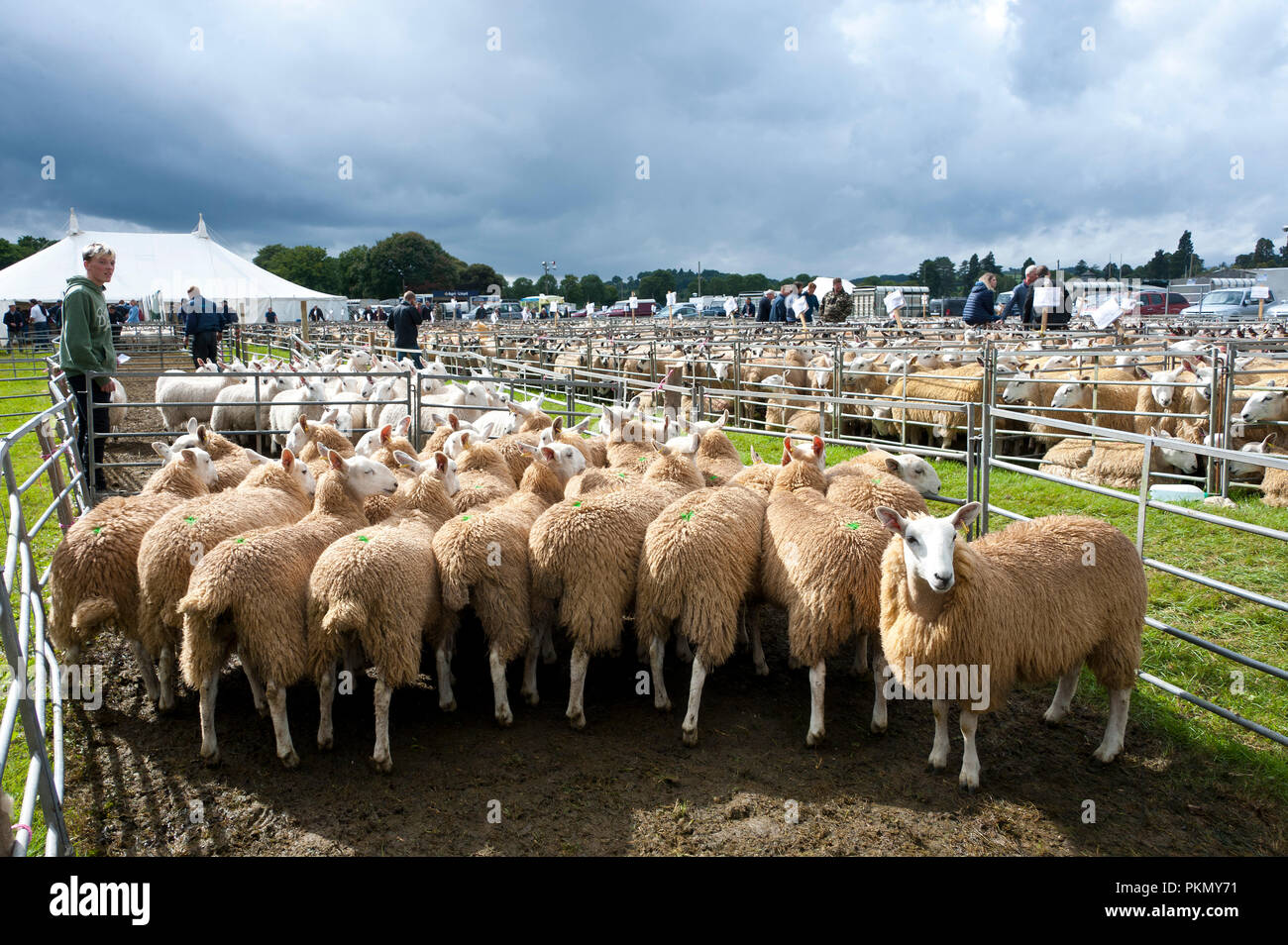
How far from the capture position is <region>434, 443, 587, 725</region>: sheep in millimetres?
4375

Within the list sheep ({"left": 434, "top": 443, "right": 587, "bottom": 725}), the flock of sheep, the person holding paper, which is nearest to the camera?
the flock of sheep

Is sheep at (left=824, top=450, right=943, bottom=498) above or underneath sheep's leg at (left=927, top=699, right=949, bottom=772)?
above

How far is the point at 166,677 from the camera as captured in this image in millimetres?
4410

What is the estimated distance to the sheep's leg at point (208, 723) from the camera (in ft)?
13.0

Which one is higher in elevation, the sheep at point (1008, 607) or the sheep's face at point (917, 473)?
the sheep's face at point (917, 473)

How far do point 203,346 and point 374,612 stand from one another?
56.1ft

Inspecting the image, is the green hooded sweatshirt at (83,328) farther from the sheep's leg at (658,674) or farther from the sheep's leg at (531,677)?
the sheep's leg at (658,674)

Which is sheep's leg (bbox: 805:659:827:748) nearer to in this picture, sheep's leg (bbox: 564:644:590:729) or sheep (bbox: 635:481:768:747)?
sheep (bbox: 635:481:768:747)

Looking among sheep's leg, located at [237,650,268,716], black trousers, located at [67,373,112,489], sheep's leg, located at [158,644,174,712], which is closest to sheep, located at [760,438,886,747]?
sheep's leg, located at [237,650,268,716]

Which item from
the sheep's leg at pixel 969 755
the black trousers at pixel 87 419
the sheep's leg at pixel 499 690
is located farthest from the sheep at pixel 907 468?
the black trousers at pixel 87 419

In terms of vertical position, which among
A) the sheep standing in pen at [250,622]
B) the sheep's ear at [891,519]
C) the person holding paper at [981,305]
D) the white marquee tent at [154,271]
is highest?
the white marquee tent at [154,271]

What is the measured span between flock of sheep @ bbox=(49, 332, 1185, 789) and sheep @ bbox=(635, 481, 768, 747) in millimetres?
12

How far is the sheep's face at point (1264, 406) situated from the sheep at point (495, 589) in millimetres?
8049

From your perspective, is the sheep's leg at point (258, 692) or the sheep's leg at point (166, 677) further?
the sheep's leg at point (166, 677)
